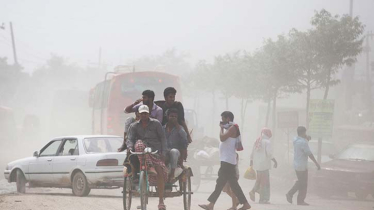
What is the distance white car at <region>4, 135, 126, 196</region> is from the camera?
12883 millimetres

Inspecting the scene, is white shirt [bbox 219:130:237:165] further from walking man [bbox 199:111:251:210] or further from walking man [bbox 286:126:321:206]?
walking man [bbox 286:126:321:206]

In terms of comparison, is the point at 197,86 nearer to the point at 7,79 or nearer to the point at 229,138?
the point at 7,79

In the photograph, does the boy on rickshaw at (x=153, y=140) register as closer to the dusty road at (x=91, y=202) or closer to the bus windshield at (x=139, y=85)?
the dusty road at (x=91, y=202)

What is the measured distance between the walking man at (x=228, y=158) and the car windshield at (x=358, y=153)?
320 inches

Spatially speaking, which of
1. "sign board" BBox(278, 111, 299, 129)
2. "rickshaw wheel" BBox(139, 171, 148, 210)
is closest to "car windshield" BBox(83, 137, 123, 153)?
"rickshaw wheel" BBox(139, 171, 148, 210)

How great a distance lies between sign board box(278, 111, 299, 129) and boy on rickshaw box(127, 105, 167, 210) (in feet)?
48.5

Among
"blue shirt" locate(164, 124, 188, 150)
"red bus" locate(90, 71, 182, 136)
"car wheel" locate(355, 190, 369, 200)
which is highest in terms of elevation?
"red bus" locate(90, 71, 182, 136)

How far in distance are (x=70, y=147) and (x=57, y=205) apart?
10.0 feet

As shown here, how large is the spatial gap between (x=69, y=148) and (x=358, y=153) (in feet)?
29.2

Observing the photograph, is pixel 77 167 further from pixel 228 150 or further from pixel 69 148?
pixel 228 150

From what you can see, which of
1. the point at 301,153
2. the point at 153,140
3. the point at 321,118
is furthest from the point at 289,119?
the point at 153,140

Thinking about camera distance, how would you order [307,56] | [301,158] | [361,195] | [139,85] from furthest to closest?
[307,56] → [139,85] → [361,195] → [301,158]

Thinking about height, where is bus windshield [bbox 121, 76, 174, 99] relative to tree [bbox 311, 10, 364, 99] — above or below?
below

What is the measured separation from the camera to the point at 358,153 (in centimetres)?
1861
